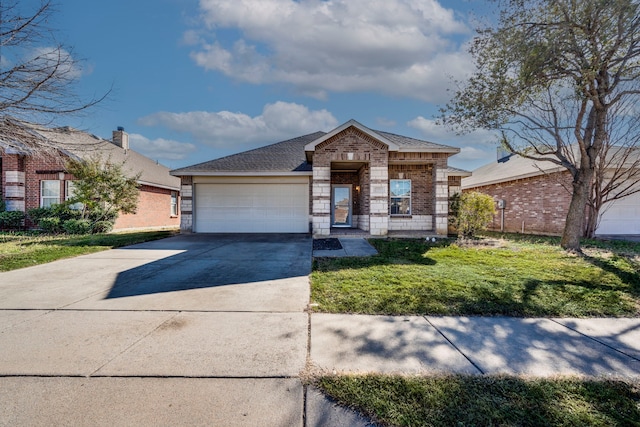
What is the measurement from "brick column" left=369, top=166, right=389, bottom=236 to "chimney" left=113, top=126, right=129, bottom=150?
1714 cm

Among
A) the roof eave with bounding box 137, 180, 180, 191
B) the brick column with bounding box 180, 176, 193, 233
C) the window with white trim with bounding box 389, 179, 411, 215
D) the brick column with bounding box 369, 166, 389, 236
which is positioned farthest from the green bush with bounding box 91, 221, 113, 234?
the window with white trim with bounding box 389, 179, 411, 215

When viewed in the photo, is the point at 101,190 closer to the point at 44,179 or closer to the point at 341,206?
the point at 44,179

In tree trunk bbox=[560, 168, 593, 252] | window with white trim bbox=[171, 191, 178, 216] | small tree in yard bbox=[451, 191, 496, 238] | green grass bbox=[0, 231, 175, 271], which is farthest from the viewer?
window with white trim bbox=[171, 191, 178, 216]

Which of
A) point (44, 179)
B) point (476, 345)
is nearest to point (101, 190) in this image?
point (44, 179)

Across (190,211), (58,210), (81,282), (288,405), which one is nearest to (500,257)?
(288,405)

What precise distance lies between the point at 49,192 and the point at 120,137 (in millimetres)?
5939

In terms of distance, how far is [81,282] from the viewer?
5.73 meters

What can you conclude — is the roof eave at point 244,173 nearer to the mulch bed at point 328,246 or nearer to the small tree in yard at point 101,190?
the small tree in yard at point 101,190

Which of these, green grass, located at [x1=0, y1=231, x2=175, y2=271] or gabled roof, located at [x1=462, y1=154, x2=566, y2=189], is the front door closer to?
gabled roof, located at [x1=462, y1=154, x2=566, y2=189]

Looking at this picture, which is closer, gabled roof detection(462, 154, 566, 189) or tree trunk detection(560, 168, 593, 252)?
tree trunk detection(560, 168, 593, 252)

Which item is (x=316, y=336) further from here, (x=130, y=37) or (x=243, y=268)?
(x=130, y=37)

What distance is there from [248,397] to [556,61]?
10734 millimetres

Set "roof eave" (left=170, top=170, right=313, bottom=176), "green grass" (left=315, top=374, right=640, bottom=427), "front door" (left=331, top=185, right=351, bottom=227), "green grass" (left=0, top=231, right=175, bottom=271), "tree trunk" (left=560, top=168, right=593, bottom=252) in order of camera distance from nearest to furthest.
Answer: "green grass" (left=315, top=374, right=640, bottom=427), "green grass" (left=0, top=231, right=175, bottom=271), "tree trunk" (left=560, top=168, right=593, bottom=252), "roof eave" (left=170, top=170, right=313, bottom=176), "front door" (left=331, top=185, right=351, bottom=227)

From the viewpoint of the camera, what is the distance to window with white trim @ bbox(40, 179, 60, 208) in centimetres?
1520
